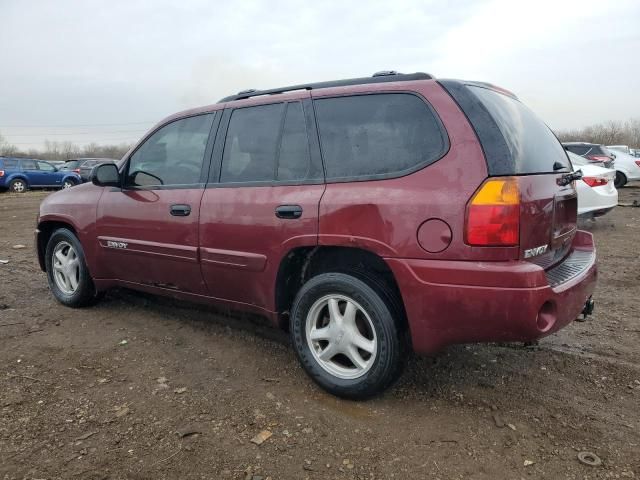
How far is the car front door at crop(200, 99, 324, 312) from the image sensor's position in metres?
3.03

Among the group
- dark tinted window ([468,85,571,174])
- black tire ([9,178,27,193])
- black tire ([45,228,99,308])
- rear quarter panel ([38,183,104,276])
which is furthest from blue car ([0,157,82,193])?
dark tinted window ([468,85,571,174])

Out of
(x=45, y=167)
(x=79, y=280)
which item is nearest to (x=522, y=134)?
(x=79, y=280)

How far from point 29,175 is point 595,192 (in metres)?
22.1

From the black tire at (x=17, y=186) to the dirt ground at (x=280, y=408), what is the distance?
2033 centimetres

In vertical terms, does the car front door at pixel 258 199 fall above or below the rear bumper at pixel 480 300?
above

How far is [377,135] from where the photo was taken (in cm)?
284

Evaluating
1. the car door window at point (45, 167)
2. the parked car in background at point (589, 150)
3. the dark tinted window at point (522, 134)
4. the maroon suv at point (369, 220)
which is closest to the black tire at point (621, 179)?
the parked car in background at point (589, 150)

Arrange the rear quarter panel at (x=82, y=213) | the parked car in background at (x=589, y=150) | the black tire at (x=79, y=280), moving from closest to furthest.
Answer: the rear quarter panel at (x=82, y=213) → the black tire at (x=79, y=280) → the parked car in background at (x=589, y=150)

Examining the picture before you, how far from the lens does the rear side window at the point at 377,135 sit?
2.68m

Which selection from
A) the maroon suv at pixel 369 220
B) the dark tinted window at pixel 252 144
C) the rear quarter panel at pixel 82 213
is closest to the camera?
the maroon suv at pixel 369 220

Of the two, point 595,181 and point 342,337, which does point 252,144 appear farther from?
point 595,181

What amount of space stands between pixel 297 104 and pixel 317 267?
3.39 feet

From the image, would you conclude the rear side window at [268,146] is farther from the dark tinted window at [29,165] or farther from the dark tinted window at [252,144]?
the dark tinted window at [29,165]

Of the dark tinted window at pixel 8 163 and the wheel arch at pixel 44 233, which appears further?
the dark tinted window at pixel 8 163
